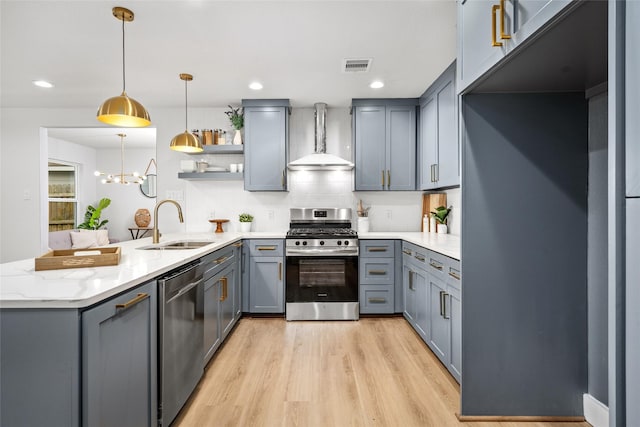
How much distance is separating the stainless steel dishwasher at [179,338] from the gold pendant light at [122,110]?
3.24 feet

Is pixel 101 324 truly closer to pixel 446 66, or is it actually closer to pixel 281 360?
pixel 281 360

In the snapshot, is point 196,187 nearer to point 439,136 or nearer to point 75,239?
point 75,239

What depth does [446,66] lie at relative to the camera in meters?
3.07

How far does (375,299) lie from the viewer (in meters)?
3.65

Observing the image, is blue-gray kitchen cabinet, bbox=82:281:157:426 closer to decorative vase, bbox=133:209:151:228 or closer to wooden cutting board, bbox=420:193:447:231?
wooden cutting board, bbox=420:193:447:231

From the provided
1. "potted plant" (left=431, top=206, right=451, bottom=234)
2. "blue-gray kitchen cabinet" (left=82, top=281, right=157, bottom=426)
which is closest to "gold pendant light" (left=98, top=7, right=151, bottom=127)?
"blue-gray kitchen cabinet" (left=82, top=281, right=157, bottom=426)

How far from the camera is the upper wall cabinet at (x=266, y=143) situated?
3.93 m

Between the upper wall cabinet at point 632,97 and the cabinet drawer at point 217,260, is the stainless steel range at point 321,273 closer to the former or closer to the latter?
the cabinet drawer at point 217,260

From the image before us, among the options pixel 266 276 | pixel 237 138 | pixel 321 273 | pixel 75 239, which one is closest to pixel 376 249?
pixel 321 273

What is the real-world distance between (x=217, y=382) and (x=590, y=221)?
8.00ft

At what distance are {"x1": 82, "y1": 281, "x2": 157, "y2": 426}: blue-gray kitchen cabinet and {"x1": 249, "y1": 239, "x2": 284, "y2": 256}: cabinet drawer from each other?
6.69 feet

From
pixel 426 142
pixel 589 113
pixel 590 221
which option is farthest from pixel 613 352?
pixel 426 142

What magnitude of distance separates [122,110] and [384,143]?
2.73 meters

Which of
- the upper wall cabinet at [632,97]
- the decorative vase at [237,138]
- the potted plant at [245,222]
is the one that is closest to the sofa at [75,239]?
the potted plant at [245,222]
